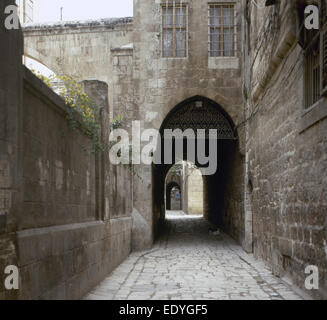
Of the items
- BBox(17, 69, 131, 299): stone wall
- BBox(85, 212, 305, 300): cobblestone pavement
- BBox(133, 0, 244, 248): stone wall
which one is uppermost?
BBox(133, 0, 244, 248): stone wall

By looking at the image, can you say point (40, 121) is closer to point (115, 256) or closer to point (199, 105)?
point (115, 256)

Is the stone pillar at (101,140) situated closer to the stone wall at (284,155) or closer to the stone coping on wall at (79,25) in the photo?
the stone wall at (284,155)

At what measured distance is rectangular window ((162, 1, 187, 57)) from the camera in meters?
12.6

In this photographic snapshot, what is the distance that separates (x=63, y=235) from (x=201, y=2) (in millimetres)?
9588

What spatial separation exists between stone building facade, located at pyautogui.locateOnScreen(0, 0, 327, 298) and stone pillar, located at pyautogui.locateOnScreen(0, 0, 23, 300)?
350 cm

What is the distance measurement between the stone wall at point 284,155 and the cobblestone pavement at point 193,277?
409 millimetres

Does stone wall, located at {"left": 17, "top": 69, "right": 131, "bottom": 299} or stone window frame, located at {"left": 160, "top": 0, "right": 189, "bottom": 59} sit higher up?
stone window frame, located at {"left": 160, "top": 0, "right": 189, "bottom": 59}

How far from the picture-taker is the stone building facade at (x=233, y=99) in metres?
6.14

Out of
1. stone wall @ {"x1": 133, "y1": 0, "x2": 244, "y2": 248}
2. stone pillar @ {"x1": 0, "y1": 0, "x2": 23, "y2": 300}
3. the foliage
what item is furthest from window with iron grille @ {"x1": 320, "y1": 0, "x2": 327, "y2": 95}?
stone wall @ {"x1": 133, "y1": 0, "x2": 244, "y2": 248}

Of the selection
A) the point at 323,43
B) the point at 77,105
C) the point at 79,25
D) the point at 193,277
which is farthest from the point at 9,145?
the point at 79,25

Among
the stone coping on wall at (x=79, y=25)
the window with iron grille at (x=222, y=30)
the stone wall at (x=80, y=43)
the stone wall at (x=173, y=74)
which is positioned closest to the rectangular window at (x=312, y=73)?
the stone wall at (x=173, y=74)

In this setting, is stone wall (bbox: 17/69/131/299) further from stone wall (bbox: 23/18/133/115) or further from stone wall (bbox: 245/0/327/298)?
stone wall (bbox: 23/18/133/115)

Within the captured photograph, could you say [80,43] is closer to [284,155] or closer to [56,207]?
[284,155]

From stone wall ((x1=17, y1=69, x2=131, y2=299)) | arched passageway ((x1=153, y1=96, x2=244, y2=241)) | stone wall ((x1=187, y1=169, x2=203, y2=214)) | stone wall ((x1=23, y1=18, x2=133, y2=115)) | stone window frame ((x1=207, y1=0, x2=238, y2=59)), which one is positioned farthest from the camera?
stone wall ((x1=187, y1=169, x2=203, y2=214))
